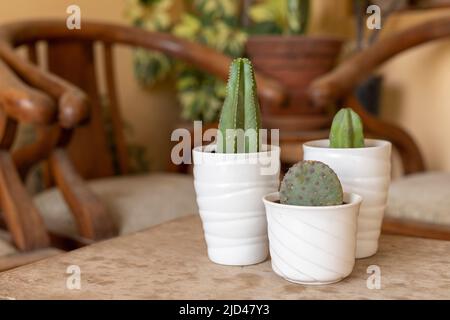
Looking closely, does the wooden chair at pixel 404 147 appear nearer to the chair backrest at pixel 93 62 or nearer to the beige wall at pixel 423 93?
the chair backrest at pixel 93 62

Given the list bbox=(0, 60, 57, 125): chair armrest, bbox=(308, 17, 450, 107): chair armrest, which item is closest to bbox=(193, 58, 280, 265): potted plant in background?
bbox=(0, 60, 57, 125): chair armrest

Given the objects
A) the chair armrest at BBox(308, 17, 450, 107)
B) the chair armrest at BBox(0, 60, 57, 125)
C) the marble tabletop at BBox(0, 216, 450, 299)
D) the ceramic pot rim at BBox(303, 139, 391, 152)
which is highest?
the chair armrest at BBox(308, 17, 450, 107)

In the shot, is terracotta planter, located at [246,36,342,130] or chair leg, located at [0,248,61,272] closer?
chair leg, located at [0,248,61,272]

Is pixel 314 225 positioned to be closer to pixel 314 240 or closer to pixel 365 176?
pixel 314 240

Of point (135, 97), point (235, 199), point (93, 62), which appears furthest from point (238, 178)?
point (135, 97)

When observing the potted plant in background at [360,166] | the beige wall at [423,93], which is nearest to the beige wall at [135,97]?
the beige wall at [423,93]

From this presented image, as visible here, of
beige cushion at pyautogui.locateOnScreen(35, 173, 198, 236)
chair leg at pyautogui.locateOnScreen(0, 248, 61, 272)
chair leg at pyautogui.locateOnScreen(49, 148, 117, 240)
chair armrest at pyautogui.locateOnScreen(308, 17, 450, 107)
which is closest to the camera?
chair leg at pyautogui.locateOnScreen(0, 248, 61, 272)

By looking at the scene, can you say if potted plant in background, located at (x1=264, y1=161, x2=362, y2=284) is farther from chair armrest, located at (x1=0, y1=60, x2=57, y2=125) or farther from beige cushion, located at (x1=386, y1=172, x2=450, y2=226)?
beige cushion, located at (x1=386, y1=172, x2=450, y2=226)

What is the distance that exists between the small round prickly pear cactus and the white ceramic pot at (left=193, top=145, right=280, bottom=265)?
Result: 0.08m

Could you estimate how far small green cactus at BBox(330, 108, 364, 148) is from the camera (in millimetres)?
944

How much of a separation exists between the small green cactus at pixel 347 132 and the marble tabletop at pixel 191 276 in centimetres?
17

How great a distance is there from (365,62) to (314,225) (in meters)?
1.26

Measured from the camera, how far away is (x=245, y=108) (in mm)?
890

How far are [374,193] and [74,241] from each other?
32.1 inches
